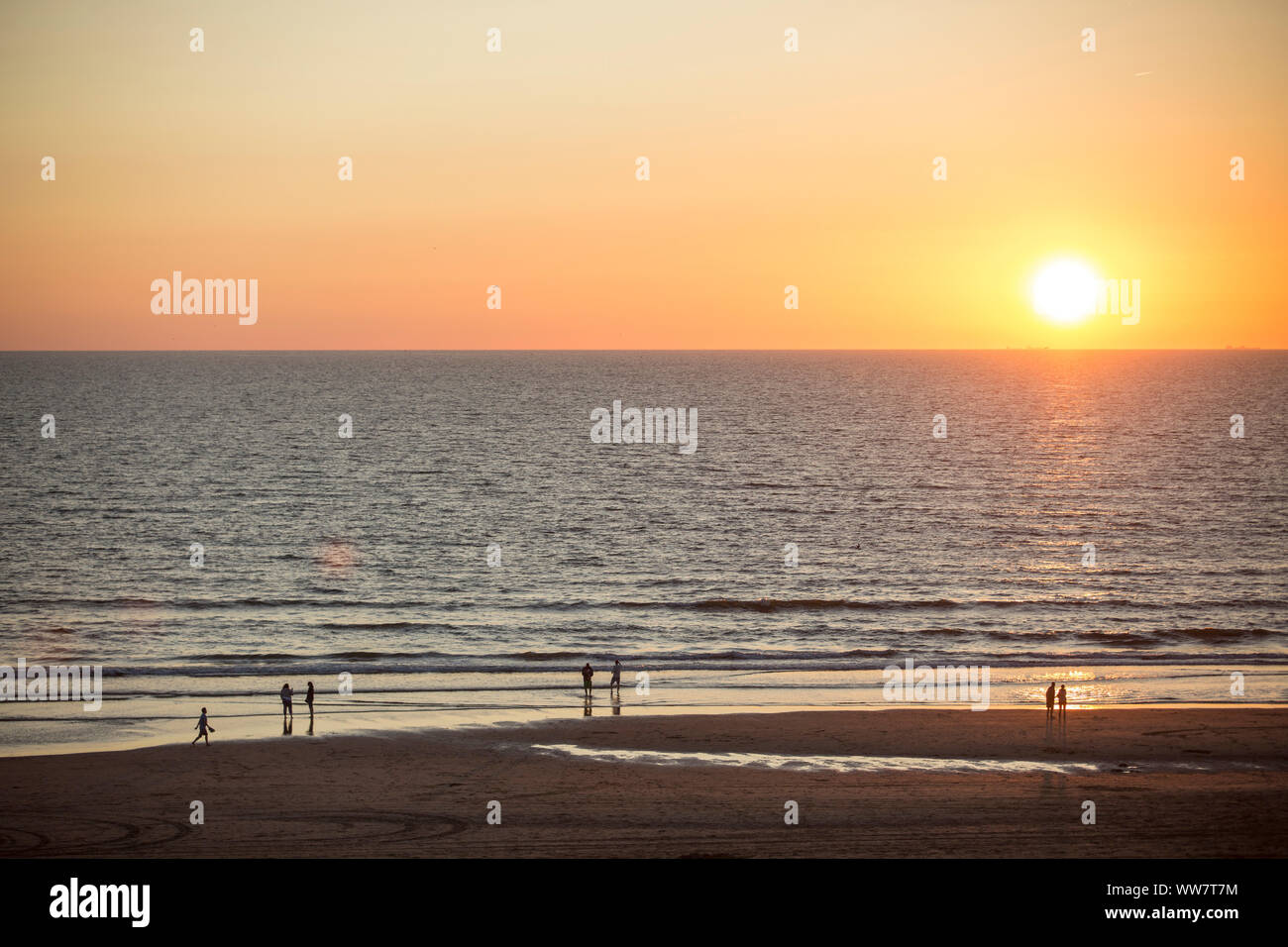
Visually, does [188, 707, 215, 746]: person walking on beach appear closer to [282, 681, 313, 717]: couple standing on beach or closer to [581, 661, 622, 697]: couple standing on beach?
[282, 681, 313, 717]: couple standing on beach

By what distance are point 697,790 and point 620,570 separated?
29650 millimetres

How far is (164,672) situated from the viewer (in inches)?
1367

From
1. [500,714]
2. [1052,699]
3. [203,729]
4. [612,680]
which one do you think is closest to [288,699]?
[203,729]

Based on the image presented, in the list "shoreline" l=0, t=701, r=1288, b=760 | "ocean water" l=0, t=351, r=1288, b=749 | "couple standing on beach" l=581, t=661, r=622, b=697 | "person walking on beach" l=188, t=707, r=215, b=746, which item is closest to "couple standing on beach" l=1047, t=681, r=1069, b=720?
"shoreline" l=0, t=701, r=1288, b=760

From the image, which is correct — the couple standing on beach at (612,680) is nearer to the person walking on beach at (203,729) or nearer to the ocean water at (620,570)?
the ocean water at (620,570)

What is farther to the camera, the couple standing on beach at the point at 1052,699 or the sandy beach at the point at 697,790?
the couple standing on beach at the point at 1052,699

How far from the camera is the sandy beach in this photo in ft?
63.1

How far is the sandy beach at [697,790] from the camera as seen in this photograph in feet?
63.1

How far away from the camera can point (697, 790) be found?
73.9 ft

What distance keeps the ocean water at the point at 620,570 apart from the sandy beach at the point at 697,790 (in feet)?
13.0

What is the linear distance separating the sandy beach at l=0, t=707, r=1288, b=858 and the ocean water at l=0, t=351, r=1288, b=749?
156 inches

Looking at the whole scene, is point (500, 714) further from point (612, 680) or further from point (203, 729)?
point (203, 729)

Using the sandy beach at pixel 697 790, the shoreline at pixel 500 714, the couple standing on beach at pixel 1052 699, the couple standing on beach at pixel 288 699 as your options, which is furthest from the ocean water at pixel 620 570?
the couple standing on beach at pixel 1052 699
